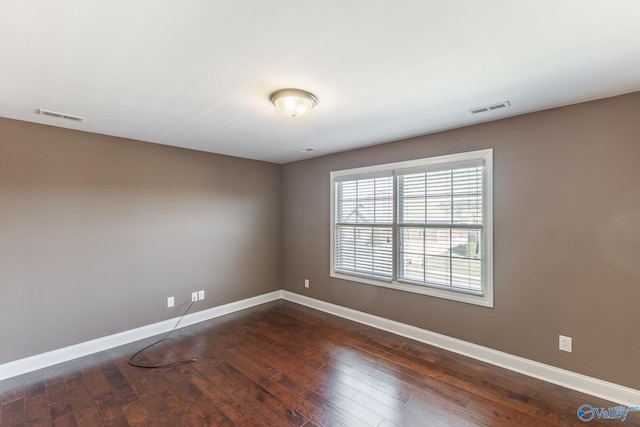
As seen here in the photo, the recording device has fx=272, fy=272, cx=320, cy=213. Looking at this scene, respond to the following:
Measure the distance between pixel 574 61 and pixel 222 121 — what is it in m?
2.83

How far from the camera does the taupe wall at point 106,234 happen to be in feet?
8.78

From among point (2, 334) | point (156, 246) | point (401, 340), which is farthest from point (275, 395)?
point (2, 334)

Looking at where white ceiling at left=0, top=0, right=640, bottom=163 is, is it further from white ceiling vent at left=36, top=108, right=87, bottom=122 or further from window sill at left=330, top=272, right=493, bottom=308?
window sill at left=330, top=272, right=493, bottom=308

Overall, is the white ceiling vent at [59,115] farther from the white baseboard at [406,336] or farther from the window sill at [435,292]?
the window sill at [435,292]

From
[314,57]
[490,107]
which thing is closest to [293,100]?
[314,57]

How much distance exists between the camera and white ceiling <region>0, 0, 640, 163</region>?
131 cm

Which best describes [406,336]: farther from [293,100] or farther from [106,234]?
[106,234]

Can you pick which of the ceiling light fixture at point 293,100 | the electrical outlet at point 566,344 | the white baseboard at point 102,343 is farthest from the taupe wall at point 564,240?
the white baseboard at point 102,343

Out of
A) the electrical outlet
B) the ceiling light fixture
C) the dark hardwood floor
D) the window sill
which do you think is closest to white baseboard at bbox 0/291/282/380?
the dark hardwood floor

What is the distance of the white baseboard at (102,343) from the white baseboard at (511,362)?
1.88m

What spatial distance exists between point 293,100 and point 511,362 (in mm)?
3162

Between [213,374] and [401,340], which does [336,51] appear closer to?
[213,374]

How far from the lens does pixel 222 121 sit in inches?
110

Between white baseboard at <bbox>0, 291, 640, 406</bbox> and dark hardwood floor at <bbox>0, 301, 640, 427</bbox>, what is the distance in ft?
0.32
